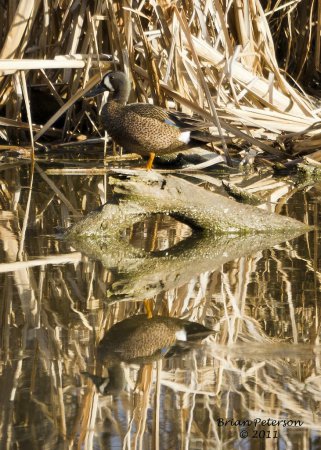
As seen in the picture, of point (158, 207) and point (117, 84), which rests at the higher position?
point (117, 84)

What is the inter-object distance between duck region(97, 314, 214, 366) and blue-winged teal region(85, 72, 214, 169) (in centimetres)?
395

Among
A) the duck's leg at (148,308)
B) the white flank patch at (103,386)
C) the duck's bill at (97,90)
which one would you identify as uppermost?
the duck's bill at (97,90)

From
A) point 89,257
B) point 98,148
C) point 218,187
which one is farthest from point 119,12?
point 89,257

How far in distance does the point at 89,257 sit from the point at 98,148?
443cm

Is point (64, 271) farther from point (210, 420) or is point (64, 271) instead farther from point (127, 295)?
point (210, 420)

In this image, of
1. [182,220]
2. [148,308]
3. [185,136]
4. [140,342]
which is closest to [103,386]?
[140,342]

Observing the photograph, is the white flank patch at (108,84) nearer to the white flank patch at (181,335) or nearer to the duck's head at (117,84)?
the duck's head at (117,84)

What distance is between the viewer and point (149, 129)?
7516 millimetres

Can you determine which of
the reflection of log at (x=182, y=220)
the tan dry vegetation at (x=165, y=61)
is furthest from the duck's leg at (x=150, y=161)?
the reflection of log at (x=182, y=220)

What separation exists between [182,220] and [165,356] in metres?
2.12

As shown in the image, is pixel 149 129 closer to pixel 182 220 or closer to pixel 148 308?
pixel 182 220

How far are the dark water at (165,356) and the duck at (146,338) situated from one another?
35 mm

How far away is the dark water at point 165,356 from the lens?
8.72 ft

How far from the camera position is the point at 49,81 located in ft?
28.4
